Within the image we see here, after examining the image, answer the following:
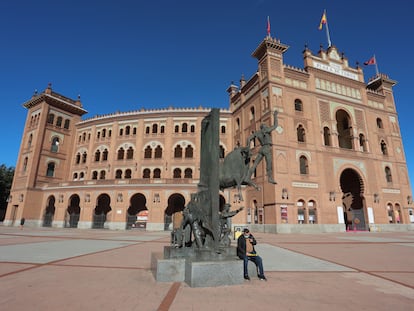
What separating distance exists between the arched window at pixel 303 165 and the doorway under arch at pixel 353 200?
22.1 ft

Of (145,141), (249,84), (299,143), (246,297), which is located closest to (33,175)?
(145,141)

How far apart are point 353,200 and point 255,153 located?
1519 centimetres

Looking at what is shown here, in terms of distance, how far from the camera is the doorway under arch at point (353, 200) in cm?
3038

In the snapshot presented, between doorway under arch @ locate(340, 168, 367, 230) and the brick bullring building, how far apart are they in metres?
0.14

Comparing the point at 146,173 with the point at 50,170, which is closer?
the point at 146,173

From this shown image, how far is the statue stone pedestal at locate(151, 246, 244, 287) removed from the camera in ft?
17.4

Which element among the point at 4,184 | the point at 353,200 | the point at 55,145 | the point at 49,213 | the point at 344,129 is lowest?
the point at 49,213

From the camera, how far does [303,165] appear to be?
93.8 ft

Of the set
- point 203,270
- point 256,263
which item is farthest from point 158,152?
point 203,270

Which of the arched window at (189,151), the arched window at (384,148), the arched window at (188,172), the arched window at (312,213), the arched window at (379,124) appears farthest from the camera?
the arched window at (189,151)

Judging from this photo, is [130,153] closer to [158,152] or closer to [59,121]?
[158,152]

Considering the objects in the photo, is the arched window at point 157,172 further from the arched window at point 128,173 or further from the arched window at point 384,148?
the arched window at point 384,148

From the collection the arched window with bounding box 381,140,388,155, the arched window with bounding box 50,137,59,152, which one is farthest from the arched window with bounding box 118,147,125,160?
the arched window with bounding box 381,140,388,155

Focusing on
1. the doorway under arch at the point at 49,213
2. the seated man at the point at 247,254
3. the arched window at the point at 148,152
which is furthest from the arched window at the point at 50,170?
the seated man at the point at 247,254
